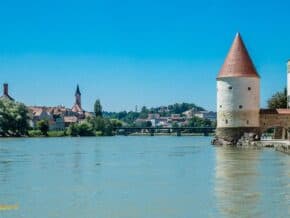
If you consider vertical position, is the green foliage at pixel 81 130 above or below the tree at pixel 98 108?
below

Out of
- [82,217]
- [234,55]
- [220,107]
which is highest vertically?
[234,55]

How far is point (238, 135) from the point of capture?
47.7 metres

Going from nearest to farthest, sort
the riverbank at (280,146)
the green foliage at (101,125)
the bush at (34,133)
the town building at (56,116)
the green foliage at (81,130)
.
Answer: the riverbank at (280,146) < the bush at (34,133) < the green foliage at (81,130) < the green foliage at (101,125) < the town building at (56,116)

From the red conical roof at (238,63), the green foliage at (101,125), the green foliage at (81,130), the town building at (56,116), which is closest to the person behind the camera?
the red conical roof at (238,63)

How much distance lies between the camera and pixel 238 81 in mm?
47219

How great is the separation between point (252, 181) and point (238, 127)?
89.2 feet

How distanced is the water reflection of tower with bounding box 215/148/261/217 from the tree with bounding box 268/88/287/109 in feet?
92.7

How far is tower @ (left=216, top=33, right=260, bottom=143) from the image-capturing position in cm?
4725

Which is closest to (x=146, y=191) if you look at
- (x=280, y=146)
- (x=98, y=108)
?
(x=280, y=146)

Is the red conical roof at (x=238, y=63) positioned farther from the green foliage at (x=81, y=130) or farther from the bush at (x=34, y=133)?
the green foliage at (x=81, y=130)

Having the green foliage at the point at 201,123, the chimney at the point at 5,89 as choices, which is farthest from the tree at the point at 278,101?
the green foliage at the point at 201,123

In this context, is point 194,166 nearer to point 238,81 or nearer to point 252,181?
point 252,181

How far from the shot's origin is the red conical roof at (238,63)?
155ft

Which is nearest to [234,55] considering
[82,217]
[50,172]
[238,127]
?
→ [238,127]
